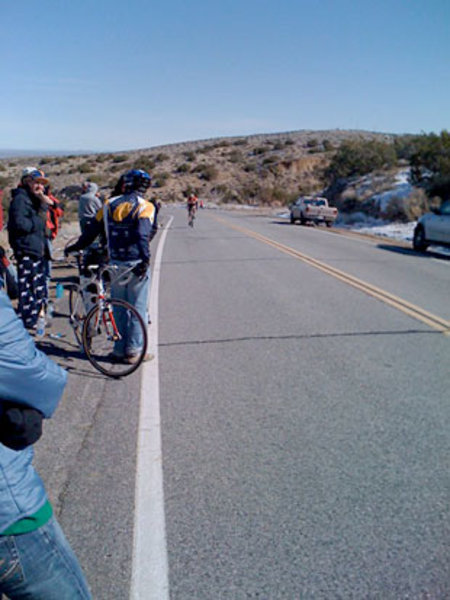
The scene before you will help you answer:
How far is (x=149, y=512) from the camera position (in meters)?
3.58

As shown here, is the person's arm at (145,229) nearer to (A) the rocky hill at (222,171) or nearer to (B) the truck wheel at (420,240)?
(B) the truck wheel at (420,240)

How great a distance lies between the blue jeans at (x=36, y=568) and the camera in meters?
1.99

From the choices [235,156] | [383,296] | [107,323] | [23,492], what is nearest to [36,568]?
[23,492]

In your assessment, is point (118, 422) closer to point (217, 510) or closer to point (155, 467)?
point (155, 467)

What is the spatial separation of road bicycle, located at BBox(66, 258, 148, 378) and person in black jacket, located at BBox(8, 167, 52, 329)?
1535mm

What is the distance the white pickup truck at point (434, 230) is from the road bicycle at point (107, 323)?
45.0ft

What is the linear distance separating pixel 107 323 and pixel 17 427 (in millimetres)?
4383

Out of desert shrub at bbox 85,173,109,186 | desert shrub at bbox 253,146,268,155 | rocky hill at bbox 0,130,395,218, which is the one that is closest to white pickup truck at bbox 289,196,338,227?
rocky hill at bbox 0,130,395,218

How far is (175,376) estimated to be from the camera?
616cm

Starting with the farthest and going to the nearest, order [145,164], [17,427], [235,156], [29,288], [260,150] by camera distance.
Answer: [260,150]
[235,156]
[145,164]
[29,288]
[17,427]

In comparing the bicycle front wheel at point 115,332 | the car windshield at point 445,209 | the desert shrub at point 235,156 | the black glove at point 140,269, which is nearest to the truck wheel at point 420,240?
the car windshield at point 445,209

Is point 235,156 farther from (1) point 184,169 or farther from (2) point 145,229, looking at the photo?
(2) point 145,229

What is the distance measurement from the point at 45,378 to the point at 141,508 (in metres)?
1.82

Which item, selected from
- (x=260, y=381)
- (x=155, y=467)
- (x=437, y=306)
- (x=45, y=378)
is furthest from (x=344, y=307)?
(x=45, y=378)
